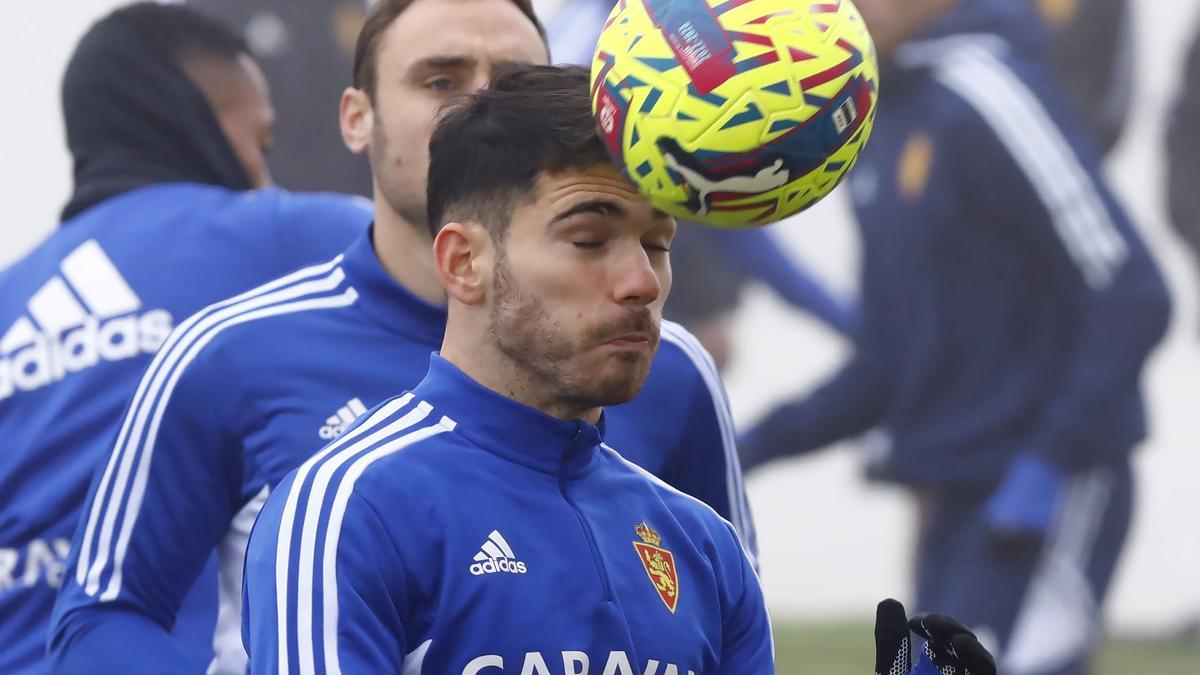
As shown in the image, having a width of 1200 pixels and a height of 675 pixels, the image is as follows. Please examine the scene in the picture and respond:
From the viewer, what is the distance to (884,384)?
8562 mm

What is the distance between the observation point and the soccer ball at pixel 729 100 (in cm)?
208

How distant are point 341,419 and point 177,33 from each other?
1554 millimetres

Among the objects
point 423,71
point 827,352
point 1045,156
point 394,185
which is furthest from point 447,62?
point 827,352

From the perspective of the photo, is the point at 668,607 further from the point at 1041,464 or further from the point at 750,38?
the point at 1041,464

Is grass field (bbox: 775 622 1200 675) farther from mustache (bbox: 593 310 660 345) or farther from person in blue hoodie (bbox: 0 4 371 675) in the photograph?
mustache (bbox: 593 310 660 345)

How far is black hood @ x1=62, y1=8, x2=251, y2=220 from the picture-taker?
3.95 metres

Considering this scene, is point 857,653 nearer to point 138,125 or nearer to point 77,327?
point 138,125

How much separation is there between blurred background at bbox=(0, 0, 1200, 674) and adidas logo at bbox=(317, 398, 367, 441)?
17.9 feet

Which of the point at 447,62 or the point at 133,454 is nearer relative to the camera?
the point at 133,454

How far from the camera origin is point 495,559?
2.09 meters


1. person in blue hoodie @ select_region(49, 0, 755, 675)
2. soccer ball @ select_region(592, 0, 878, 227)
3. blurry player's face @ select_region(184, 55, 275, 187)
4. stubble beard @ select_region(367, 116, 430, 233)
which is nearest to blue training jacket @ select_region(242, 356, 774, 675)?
soccer ball @ select_region(592, 0, 878, 227)

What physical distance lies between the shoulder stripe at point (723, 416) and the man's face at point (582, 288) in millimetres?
767

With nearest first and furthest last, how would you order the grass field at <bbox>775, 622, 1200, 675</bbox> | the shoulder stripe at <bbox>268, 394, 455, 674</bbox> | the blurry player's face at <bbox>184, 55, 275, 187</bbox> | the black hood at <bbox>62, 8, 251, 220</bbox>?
the shoulder stripe at <bbox>268, 394, 455, 674</bbox>, the black hood at <bbox>62, 8, 251, 220</bbox>, the blurry player's face at <bbox>184, 55, 275, 187</bbox>, the grass field at <bbox>775, 622, 1200, 675</bbox>

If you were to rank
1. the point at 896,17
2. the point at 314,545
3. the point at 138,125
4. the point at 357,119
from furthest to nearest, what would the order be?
the point at 896,17 → the point at 138,125 → the point at 357,119 → the point at 314,545
